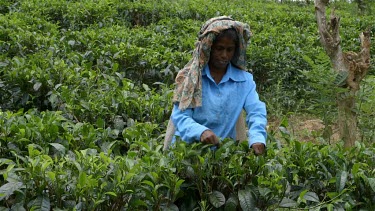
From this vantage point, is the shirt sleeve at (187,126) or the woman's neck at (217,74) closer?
the shirt sleeve at (187,126)

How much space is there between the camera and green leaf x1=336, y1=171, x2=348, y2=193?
2.67 m

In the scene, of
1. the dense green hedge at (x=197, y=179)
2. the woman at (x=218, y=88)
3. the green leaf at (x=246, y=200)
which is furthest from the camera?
the woman at (x=218, y=88)

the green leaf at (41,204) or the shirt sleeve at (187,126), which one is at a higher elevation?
the shirt sleeve at (187,126)

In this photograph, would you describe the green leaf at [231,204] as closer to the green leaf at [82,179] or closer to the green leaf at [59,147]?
the green leaf at [82,179]

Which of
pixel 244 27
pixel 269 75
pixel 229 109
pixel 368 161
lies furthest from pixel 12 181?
pixel 269 75

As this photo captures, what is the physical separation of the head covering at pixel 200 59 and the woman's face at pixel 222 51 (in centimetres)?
4

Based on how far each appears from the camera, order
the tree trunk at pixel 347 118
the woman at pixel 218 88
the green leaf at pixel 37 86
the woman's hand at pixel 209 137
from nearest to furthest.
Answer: the woman's hand at pixel 209 137
the woman at pixel 218 88
the green leaf at pixel 37 86
the tree trunk at pixel 347 118

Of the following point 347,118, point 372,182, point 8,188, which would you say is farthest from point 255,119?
point 347,118

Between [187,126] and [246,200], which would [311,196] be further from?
[187,126]

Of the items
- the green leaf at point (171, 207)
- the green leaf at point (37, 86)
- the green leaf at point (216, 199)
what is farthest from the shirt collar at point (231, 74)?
the green leaf at point (37, 86)

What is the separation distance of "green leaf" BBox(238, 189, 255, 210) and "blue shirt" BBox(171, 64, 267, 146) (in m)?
0.43

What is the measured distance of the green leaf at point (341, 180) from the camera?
8.76ft

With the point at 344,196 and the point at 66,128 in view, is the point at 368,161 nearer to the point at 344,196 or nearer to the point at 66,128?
the point at 344,196

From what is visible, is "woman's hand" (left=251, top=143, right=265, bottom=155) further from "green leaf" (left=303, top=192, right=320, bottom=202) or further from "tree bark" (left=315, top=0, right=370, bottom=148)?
"tree bark" (left=315, top=0, right=370, bottom=148)
